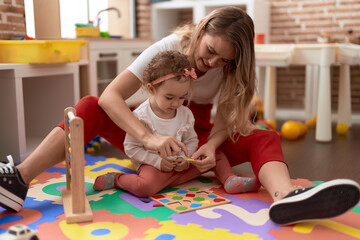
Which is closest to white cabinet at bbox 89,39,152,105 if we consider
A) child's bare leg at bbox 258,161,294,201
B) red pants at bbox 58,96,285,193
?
red pants at bbox 58,96,285,193

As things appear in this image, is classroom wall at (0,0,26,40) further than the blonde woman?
Yes

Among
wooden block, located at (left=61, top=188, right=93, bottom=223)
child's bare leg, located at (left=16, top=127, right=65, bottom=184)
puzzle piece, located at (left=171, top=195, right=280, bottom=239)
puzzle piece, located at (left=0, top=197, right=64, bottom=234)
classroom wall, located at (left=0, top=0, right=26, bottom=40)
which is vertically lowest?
puzzle piece, located at (left=171, top=195, right=280, bottom=239)

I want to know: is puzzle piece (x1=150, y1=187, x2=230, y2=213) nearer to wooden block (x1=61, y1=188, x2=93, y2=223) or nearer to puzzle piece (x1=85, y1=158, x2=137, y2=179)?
wooden block (x1=61, y1=188, x2=93, y2=223)

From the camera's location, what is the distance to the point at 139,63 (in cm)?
153

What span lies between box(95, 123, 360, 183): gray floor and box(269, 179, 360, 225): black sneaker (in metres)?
0.61

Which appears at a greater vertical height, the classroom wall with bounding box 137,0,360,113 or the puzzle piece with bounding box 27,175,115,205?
the classroom wall with bounding box 137,0,360,113

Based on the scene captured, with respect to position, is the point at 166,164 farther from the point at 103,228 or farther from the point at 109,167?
the point at 109,167

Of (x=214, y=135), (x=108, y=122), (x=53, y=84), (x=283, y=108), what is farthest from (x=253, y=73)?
(x=283, y=108)

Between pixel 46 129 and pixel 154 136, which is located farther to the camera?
pixel 46 129

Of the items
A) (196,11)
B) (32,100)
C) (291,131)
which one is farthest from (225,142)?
(196,11)

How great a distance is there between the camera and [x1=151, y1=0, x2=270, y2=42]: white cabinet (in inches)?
130

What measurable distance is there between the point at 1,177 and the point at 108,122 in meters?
0.47

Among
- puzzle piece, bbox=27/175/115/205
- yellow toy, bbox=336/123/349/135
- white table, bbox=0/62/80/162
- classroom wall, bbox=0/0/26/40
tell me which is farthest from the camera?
yellow toy, bbox=336/123/349/135

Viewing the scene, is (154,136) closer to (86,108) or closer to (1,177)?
(86,108)
